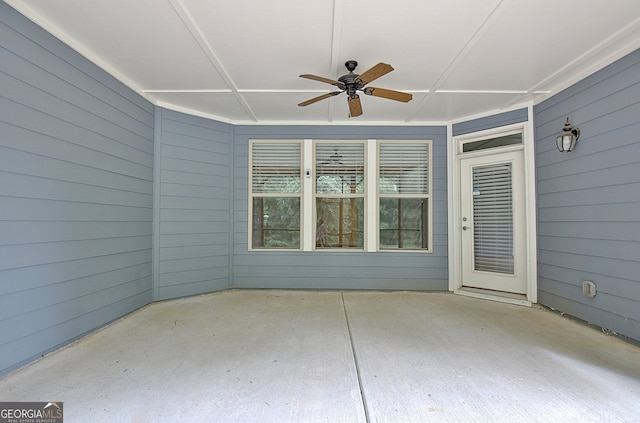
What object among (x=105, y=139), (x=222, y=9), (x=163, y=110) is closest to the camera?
(x=222, y=9)

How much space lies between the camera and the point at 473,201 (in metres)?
4.09

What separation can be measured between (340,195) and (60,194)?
10.2 ft

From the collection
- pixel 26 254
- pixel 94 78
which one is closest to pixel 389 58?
pixel 94 78

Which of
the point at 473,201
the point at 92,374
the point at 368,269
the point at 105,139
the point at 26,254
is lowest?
the point at 92,374

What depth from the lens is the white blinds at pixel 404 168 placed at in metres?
4.32

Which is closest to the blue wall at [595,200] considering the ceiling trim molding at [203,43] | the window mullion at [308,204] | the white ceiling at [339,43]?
the white ceiling at [339,43]

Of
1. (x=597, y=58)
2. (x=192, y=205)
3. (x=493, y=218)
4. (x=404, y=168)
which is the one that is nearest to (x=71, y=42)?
(x=192, y=205)

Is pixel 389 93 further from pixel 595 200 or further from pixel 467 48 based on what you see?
pixel 595 200

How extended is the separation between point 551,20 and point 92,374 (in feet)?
13.5

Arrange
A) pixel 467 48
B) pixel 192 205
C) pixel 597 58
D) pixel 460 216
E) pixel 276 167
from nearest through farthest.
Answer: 1. pixel 467 48
2. pixel 597 58
3. pixel 192 205
4. pixel 460 216
5. pixel 276 167

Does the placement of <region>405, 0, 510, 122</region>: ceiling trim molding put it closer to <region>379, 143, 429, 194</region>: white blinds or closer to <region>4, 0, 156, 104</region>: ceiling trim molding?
<region>379, 143, 429, 194</region>: white blinds

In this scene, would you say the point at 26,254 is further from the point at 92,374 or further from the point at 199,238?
the point at 199,238

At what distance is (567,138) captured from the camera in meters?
3.00

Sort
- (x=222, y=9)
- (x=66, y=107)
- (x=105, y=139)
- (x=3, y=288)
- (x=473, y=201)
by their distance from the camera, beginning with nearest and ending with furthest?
(x=3, y=288), (x=222, y=9), (x=66, y=107), (x=105, y=139), (x=473, y=201)
